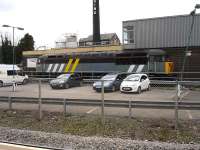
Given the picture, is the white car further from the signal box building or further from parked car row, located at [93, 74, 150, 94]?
the signal box building

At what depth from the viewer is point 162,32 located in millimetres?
32656

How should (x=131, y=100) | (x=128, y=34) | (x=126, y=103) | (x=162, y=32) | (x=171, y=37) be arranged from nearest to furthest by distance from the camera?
1. (x=126, y=103)
2. (x=131, y=100)
3. (x=171, y=37)
4. (x=162, y=32)
5. (x=128, y=34)

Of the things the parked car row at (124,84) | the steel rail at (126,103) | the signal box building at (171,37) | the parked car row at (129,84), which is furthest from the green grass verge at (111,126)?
the signal box building at (171,37)

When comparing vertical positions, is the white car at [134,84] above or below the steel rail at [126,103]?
above

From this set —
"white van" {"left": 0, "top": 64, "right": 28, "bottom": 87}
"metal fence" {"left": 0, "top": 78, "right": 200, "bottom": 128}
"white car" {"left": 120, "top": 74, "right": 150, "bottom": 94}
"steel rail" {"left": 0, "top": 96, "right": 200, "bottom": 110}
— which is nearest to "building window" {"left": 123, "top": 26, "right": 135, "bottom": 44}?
"white car" {"left": 120, "top": 74, "right": 150, "bottom": 94}

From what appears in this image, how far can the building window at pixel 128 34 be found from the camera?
3491cm

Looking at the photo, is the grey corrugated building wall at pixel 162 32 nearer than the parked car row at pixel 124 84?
No

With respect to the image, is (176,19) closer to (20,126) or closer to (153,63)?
(153,63)

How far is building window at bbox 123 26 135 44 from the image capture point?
3491 cm

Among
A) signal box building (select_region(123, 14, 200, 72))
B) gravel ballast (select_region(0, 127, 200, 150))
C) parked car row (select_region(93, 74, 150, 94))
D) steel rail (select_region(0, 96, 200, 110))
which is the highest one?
signal box building (select_region(123, 14, 200, 72))

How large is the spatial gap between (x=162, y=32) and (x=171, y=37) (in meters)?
1.21

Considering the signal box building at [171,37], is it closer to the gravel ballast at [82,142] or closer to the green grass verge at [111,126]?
the green grass verge at [111,126]

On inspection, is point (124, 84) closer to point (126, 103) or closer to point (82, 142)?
point (126, 103)

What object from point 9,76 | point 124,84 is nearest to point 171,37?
point 124,84
